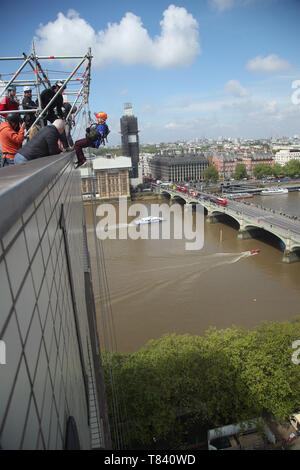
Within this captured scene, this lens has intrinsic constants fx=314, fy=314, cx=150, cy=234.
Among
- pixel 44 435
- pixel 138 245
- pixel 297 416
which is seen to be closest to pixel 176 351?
pixel 297 416

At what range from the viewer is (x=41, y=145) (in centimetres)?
161

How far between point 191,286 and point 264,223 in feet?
17.0

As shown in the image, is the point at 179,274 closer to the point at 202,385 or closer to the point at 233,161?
the point at 202,385

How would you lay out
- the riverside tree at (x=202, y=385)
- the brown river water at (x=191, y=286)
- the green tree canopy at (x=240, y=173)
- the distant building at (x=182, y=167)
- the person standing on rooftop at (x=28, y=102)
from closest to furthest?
the person standing on rooftop at (x=28, y=102) → the riverside tree at (x=202, y=385) → the brown river water at (x=191, y=286) → the green tree canopy at (x=240, y=173) → the distant building at (x=182, y=167)

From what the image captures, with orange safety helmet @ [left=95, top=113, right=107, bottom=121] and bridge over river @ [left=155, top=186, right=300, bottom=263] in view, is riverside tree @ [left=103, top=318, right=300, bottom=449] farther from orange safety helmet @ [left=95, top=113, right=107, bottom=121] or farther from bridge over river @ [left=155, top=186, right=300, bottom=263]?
bridge over river @ [left=155, top=186, right=300, bottom=263]

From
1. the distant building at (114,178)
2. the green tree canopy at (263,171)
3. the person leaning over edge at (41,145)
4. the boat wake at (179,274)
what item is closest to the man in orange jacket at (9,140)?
the person leaning over edge at (41,145)

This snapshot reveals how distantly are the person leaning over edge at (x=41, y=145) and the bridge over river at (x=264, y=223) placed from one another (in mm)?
9591

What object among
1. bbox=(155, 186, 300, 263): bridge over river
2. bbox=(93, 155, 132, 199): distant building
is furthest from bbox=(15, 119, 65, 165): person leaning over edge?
bbox=(93, 155, 132, 199): distant building

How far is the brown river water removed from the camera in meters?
6.38

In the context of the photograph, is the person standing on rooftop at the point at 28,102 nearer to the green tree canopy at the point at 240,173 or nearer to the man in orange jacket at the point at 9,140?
the man in orange jacket at the point at 9,140

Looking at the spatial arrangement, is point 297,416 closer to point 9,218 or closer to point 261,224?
point 9,218

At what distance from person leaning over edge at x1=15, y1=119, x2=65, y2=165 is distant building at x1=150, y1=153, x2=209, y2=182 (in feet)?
96.3

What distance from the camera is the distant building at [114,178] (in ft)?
76.9

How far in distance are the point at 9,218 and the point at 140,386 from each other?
4016 millimetres
